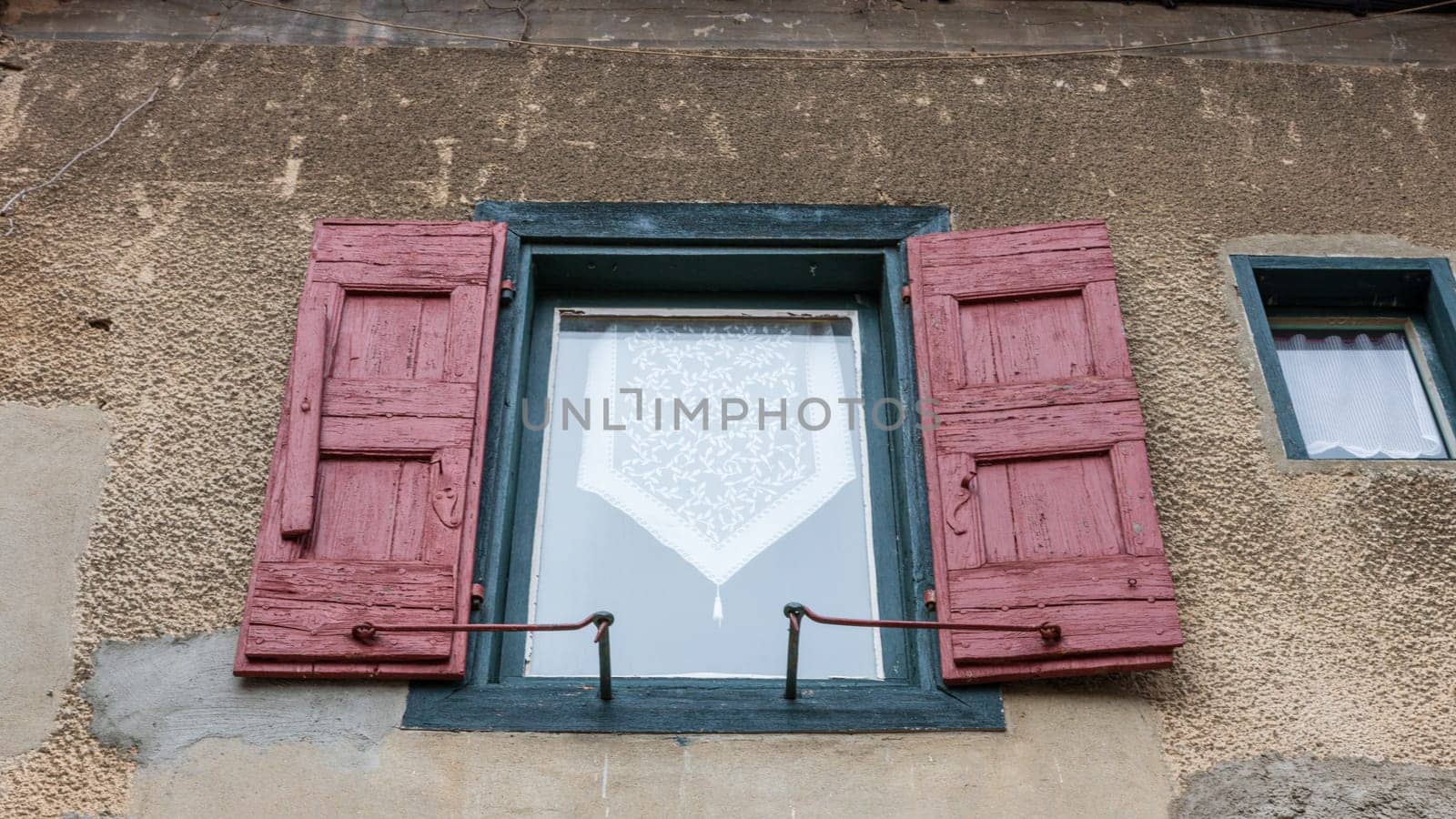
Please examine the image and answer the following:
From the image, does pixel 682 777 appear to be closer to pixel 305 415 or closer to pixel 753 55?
pixel 305 415

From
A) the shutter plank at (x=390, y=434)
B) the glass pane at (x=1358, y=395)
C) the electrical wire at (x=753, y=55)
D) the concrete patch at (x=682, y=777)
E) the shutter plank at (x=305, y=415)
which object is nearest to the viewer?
the concrete patch at (x=682, y=777)

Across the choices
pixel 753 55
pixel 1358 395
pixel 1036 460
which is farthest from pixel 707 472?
pixel 1358 395

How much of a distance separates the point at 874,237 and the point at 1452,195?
175cm

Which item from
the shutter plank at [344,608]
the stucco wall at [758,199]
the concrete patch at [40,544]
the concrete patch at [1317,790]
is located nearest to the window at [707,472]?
Result: the shutter plank at [344,608]

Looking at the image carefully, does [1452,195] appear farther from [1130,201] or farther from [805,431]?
[805,431]

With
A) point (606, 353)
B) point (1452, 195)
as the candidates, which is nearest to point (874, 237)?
point (606, 353)

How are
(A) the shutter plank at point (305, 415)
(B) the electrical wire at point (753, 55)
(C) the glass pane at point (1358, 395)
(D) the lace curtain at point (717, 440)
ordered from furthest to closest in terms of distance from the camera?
(B) the electrical wire at point (753, 55) → (C) the glass pane at point (1358, 395) → (D) the lace curtain at point (717, 440) → (A) the shutter plank at point (305, 415)

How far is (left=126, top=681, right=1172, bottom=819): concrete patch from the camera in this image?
8.47 ft

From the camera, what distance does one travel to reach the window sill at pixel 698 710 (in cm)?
269

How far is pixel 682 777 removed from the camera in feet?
8.61

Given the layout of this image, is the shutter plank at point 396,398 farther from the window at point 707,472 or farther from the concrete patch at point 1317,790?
the concrete patch at point 1317,790

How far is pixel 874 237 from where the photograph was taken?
3531mm

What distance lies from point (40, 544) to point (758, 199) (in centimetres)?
203

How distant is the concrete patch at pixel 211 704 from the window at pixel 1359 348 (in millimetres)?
2382
